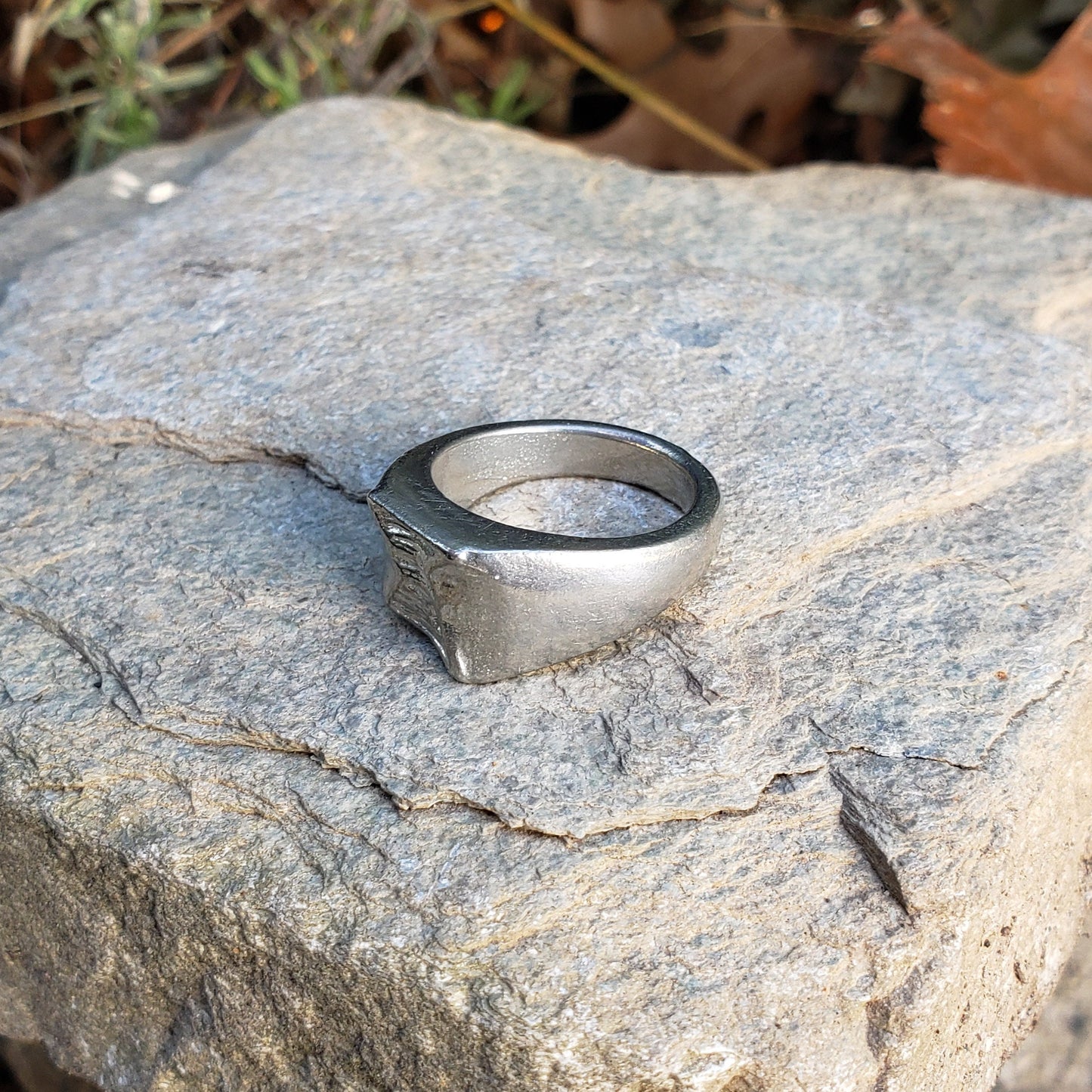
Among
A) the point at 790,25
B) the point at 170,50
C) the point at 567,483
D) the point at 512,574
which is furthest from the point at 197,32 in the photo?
the point at 512,574

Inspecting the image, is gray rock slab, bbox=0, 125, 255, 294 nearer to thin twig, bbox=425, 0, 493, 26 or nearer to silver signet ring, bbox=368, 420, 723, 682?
thin twig, bbox=425, 0, 493, 26

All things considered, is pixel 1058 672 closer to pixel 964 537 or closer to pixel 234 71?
pixel 964 537

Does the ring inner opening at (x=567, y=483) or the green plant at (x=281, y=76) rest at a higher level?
the green plant at (x=281, y=76)

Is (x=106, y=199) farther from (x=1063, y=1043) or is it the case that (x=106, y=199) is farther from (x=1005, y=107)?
A: (x=1063, y=1043)

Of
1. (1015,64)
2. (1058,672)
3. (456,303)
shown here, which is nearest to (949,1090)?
(1058,672)

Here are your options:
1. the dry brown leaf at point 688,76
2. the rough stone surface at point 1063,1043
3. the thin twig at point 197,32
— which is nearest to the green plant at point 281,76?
the thin twig at point 197,32

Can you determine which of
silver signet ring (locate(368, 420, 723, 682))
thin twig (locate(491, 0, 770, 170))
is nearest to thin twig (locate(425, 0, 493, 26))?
thin twig (locate(491, 0, 770, 170))

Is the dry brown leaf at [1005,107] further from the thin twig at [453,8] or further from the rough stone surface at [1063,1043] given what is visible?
the rough stone surface at [1063,1043]
